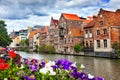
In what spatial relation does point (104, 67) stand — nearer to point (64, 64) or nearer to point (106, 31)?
point (64, 64)

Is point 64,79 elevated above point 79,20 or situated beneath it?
situated beneath

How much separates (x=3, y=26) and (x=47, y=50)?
29.6 metres

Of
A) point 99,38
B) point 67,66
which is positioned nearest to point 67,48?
point 99,38

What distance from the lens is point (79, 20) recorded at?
2483 inches

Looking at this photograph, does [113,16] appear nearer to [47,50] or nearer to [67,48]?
[67,48]

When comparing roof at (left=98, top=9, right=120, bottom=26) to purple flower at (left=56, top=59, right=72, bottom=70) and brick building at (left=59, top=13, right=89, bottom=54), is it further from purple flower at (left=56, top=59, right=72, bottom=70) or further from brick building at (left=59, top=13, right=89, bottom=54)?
purple flower at (left=56, top=59, right=72, bottom=70)

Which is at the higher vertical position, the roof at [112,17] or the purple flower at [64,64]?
the roof at [112,17]

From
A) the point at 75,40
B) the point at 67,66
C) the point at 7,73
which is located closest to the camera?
the point at 7,73

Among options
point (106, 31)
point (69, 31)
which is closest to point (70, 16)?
point (69, 31)

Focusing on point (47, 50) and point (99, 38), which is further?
point (47, 50)

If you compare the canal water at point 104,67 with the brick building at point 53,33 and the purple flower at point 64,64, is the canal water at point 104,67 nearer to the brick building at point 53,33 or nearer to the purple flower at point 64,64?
the purple flower at point 64,64

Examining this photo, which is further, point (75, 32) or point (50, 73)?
point (75, 32)

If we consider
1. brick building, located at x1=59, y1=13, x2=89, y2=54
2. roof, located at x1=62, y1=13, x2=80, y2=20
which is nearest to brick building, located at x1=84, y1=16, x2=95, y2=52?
brick building, located at x1=59, y1=13, x2=89, y2=54

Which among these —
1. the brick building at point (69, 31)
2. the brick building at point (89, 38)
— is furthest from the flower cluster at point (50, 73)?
the brick building at point (69, 31)
